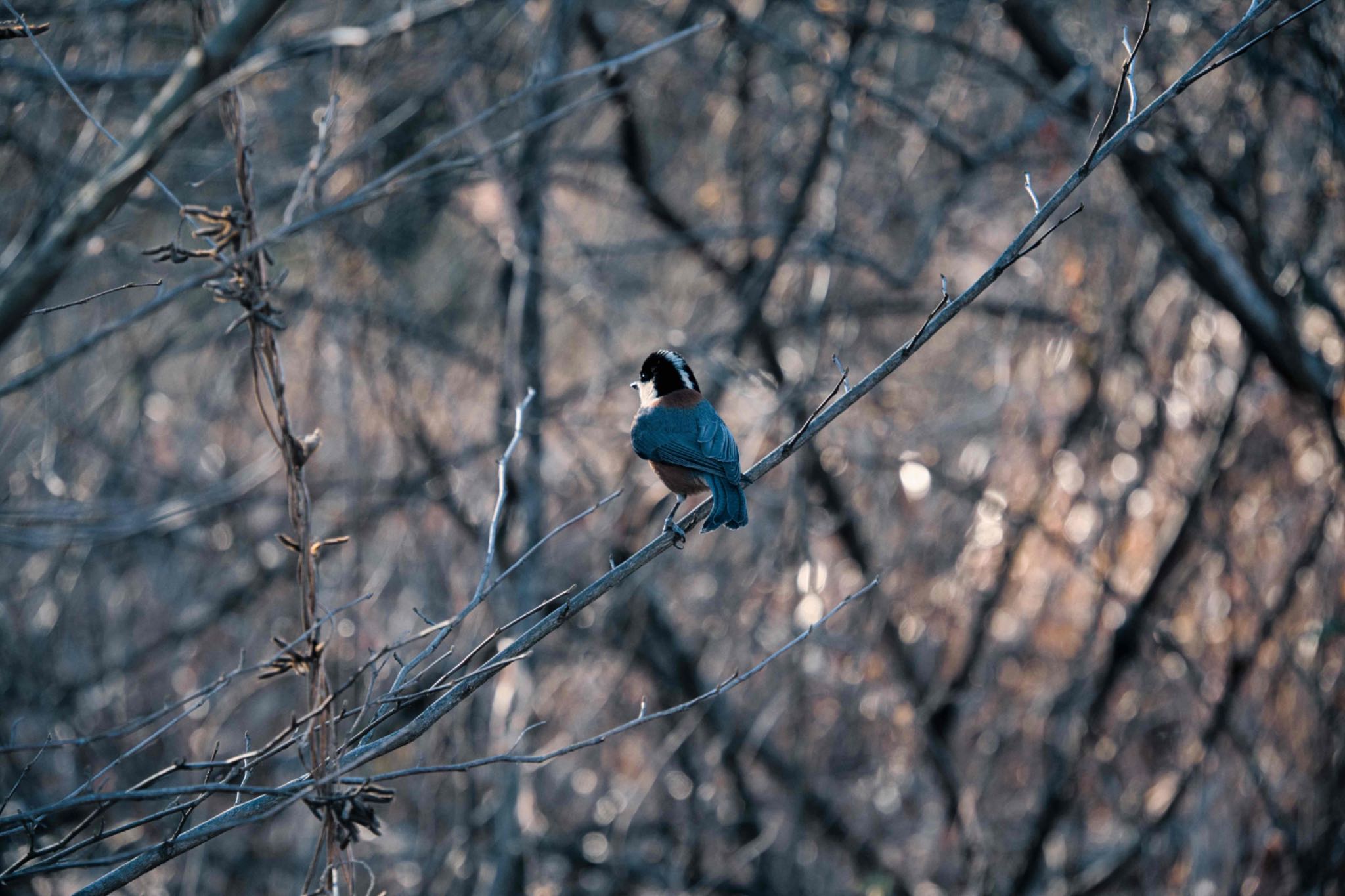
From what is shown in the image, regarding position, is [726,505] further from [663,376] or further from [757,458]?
[757,458]

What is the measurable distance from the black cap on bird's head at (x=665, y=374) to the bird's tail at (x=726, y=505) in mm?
695

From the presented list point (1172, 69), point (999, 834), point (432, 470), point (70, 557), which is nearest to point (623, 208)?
point (432, 470)

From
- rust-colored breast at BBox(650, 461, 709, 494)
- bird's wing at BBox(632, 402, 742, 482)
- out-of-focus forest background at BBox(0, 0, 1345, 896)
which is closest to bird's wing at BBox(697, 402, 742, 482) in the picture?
bird's wing at BBox(632, 402, 742, 482)

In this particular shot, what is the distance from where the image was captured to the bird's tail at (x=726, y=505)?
2996 millimetres

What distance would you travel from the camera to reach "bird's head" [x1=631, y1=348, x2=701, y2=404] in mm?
3861

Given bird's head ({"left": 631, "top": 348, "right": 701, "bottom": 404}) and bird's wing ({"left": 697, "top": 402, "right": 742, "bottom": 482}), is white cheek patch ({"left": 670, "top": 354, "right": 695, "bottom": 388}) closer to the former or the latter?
bird's head ({"left": 631, "top": 348, "right": 701, "bottom": 404})

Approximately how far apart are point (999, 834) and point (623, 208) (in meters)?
4.01

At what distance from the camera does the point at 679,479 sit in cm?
352

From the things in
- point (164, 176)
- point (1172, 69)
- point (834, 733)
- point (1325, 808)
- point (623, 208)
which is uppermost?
point (164, 176)

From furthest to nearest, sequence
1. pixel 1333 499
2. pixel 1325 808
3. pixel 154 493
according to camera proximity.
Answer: pixel 154 493 < pixel 1333 499 < pixel 1325 808

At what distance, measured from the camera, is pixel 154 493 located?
6418 mm

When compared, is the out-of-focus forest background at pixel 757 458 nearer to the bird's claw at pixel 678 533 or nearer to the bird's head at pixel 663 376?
the bird's head at pixel 663 376

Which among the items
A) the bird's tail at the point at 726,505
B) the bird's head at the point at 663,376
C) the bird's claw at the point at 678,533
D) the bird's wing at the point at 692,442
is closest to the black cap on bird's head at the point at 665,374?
the bird's head at the point at 663,376

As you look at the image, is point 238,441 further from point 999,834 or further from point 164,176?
point 999,834
